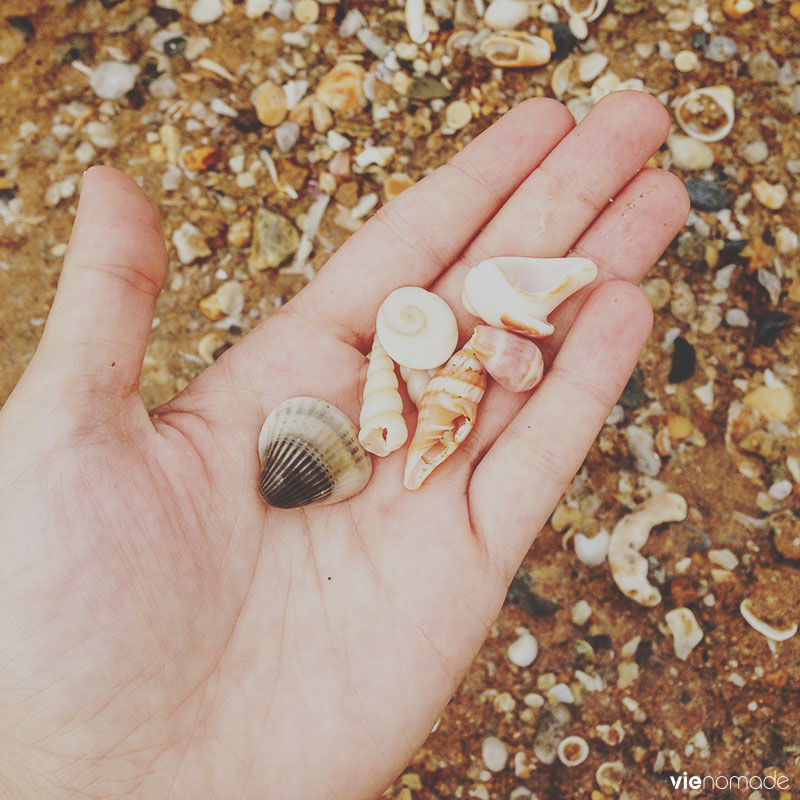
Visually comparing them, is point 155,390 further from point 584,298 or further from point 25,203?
point 584,298

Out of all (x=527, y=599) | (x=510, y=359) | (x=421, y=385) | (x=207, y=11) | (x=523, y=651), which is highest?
(x=207, y=11)

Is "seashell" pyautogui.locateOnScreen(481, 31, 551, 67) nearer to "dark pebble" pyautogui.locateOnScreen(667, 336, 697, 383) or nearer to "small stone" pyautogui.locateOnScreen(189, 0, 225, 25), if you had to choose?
"small stone" pyautogui.locateOnScreen(189, 0, 225, 25)

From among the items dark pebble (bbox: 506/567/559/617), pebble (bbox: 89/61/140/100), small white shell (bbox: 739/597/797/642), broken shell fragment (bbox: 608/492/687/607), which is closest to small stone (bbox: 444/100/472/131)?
pebble (bbox: 89/61/140/100)

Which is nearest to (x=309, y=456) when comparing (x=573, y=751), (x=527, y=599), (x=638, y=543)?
(x=527, y=599)

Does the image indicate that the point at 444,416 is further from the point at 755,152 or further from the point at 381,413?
the point at 755,152

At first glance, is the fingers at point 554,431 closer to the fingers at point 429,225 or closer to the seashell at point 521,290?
the seashell at point 521,290

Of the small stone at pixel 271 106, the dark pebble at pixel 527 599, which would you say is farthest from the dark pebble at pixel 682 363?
the small stone at pixel 271 106
